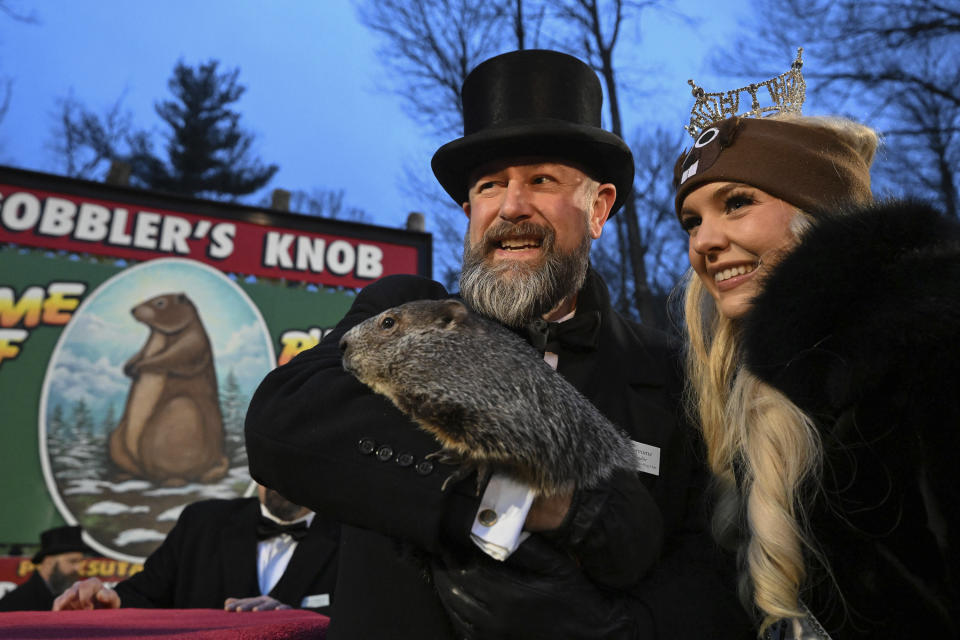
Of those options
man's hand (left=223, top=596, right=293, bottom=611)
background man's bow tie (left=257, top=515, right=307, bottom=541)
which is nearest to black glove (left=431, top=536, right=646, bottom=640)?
man's hand (left=223, top=596, right=293, bottom=611)

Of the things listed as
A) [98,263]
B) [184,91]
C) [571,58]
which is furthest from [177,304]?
[184,91]

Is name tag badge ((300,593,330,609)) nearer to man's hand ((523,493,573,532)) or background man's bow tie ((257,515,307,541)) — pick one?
background man's bow tie ((257,515,307,541))

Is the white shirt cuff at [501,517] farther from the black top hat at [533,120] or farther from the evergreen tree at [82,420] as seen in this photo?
the evergreen tree at [82,420]

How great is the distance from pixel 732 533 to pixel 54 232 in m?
7.19

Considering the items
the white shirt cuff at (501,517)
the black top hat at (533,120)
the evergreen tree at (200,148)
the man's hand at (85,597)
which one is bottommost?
the man's hand at (85,597)

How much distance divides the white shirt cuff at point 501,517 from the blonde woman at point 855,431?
23.9 inches

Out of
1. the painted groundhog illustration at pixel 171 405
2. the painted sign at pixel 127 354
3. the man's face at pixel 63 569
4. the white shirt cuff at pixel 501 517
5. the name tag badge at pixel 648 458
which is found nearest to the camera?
the white shirt cuff at pixel 501 517

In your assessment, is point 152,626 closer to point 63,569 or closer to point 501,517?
point 501,517

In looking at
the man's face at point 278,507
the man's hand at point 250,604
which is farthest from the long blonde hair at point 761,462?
the man's face at point 278,507

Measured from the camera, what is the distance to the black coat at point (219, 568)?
460cm

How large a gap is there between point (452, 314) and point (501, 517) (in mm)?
633

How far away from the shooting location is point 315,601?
4.52 meters

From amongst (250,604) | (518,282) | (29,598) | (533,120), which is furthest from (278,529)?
(533,120)

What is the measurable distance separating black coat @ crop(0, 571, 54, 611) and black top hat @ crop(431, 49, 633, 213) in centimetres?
516
